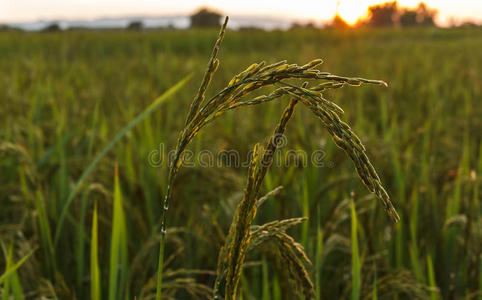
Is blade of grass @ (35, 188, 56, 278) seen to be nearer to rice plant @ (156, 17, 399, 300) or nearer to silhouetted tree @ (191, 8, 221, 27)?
rice plant @ (156, 17, 399, 300)

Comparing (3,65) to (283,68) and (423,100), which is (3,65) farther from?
(283,68)

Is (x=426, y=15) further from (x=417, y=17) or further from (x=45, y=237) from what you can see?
(x=45, y=237)

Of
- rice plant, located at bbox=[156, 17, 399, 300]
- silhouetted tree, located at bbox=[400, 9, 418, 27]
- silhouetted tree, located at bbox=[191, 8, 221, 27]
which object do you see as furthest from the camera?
silhouetted tree, located at bbox=[400, 9, 418, 27]

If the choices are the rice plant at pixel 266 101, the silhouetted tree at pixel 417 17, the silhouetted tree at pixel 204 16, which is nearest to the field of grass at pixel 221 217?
the rice plant at pixel 266 101

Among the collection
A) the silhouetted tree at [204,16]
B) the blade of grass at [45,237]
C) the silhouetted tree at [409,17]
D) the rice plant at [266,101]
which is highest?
the silhouetted tree at [409,17]

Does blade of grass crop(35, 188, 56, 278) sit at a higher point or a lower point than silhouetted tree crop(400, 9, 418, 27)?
lower

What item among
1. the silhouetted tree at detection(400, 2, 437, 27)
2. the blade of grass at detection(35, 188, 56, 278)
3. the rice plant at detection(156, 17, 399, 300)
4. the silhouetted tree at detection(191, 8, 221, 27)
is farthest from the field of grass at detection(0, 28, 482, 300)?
the silhouetted tree at detection(400, 2, 437, 27)

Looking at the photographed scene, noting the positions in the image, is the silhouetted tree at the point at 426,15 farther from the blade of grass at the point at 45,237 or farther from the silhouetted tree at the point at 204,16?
the blade of grass at the point at 45,237

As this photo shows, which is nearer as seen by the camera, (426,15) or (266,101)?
(266,101)

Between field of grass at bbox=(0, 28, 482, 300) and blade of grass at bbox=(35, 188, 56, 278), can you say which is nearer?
field of grass at bbox=(0, 28, 482, 300)

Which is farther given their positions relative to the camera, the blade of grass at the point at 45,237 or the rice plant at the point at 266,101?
the blade of grass at the point at 45,237

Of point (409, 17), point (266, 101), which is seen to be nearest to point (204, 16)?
point (409, 17)

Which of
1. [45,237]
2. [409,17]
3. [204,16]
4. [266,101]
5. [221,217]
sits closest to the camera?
[266,101]

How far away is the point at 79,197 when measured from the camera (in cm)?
174
